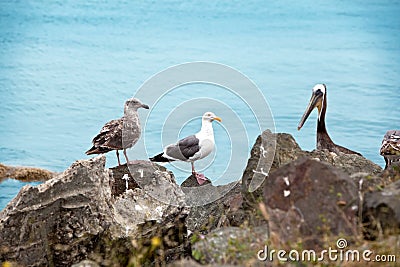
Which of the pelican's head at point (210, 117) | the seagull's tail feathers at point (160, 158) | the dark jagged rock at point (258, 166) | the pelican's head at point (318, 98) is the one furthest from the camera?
the pelican's head at point (318, 98)

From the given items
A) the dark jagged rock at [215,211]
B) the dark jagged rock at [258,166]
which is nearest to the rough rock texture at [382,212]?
the dark jagged rock at [258,166]

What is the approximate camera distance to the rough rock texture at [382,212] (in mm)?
3098

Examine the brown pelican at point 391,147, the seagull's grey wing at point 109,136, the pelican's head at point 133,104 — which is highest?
the pelican's head at point 133,104

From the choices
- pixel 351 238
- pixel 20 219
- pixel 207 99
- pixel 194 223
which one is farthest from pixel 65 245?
pixel 351 238

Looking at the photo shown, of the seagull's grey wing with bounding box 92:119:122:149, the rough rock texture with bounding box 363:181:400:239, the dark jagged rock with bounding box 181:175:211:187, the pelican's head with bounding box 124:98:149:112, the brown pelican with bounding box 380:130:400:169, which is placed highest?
the pelican's head with bounding box 124:98:149:112

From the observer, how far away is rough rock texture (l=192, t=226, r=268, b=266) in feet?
10.4

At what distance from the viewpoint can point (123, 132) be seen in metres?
5.09

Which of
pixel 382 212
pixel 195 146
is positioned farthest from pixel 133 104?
pixel 382 212

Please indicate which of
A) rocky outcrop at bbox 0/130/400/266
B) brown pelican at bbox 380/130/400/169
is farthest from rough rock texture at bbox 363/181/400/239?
brown pelican at bbox 380/130/400/169

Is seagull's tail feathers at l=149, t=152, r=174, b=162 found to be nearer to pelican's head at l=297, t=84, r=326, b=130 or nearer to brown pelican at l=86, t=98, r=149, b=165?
brown pelican at l=86, t=98, r=149, b=165

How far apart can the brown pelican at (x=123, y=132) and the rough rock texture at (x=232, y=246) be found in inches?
70.9

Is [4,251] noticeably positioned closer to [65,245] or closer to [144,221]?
[65,245]

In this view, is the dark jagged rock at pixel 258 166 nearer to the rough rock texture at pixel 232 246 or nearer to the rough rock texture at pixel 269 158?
the rough rock texture at pixel 269 158

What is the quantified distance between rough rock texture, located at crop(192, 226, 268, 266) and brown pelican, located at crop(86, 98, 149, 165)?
1.80 meters
